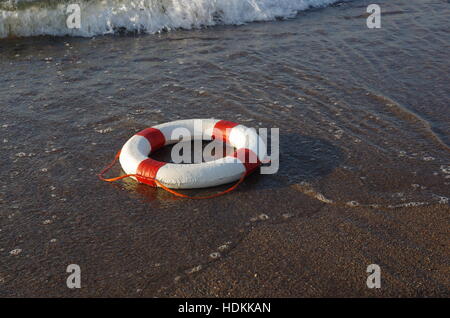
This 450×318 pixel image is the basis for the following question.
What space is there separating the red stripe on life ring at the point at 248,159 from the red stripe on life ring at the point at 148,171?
0.73m

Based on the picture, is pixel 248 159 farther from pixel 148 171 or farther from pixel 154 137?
pixel 154 137

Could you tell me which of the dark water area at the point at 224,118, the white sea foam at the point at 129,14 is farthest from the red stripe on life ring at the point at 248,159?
the white sea foam at the point at 129,14

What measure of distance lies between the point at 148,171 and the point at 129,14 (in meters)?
5.98

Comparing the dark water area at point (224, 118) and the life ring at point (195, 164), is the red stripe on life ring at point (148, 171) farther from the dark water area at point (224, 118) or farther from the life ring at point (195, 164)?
the dark water area at point (224, 118)

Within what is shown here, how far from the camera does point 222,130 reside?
16.4 ft

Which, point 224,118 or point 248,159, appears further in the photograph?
point 224,118

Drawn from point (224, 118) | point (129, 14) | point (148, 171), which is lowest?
point (148, 171)

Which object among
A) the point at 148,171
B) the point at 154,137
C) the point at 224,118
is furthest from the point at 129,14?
the point at 148,171

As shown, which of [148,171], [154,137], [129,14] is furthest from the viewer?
[129,14]

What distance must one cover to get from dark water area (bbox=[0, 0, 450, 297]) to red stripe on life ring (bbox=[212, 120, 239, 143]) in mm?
659

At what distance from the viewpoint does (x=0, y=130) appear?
217 inches

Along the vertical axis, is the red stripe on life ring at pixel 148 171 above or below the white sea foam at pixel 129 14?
below

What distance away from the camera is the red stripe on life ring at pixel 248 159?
448cm
